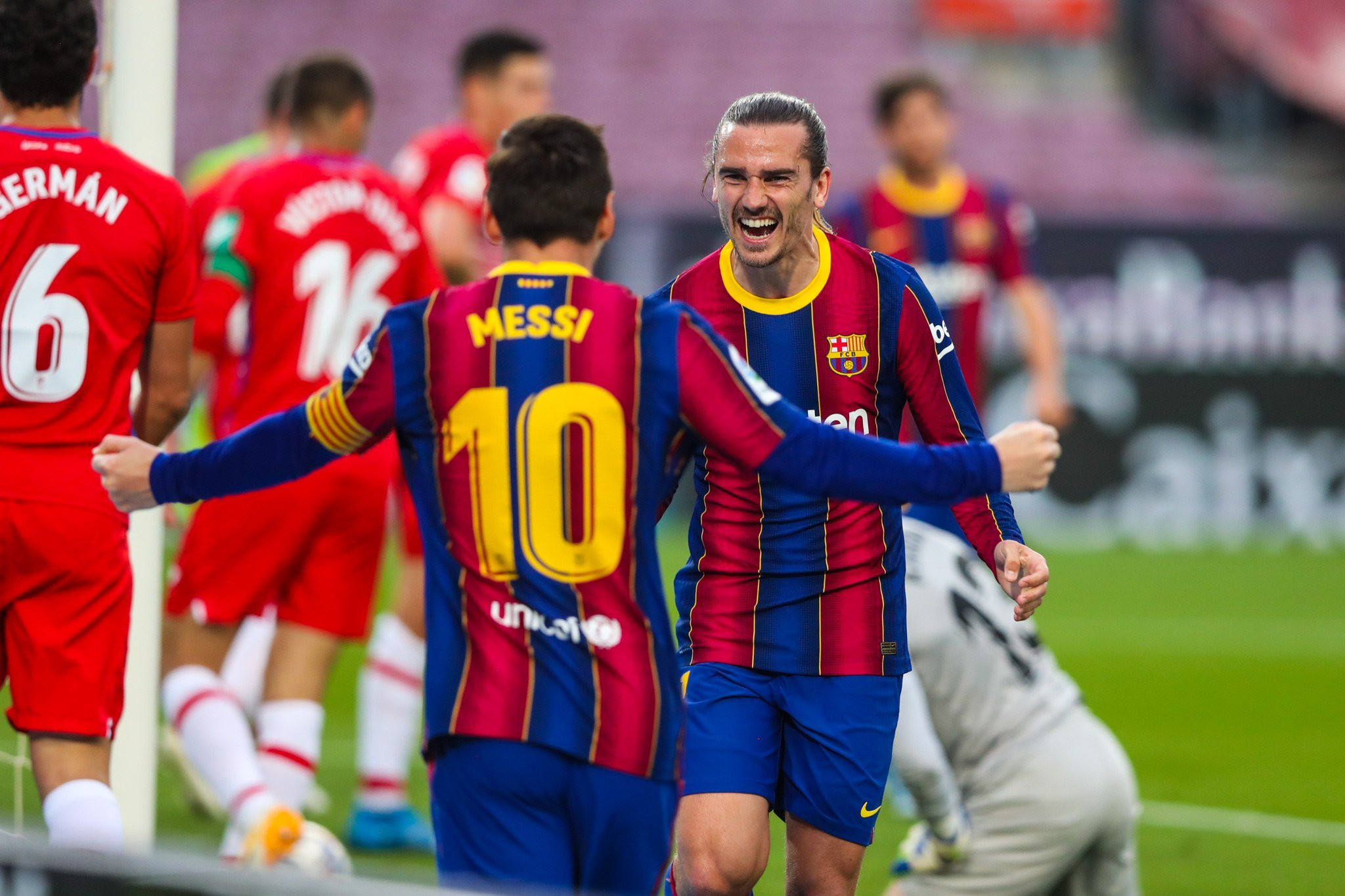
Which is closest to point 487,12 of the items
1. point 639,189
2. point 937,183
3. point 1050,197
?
point 639,189

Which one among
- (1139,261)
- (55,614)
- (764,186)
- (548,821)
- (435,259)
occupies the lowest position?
(548,821)

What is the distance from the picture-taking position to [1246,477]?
550 inches

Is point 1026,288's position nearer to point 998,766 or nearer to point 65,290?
point 998,766

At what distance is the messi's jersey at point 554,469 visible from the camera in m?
2.91

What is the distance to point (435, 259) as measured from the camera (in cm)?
633

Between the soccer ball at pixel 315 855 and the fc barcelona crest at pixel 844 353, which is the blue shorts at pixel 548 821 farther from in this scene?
the soccer ball at pixel 315 855

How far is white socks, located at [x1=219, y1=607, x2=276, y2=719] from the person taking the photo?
6414 millimetres

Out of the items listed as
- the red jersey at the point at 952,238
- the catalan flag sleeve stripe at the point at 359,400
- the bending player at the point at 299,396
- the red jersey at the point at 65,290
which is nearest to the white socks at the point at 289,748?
the bending player at the point at 299,396

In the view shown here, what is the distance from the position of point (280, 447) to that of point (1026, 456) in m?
1.20

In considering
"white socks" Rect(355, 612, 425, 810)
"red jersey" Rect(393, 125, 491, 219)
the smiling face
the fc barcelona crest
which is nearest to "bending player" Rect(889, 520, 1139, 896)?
the fc barcelona crest

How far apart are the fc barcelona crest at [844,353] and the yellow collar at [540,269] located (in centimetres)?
79

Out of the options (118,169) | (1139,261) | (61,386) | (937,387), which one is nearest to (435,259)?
(118,169)

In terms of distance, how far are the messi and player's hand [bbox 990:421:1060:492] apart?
69 centimetres

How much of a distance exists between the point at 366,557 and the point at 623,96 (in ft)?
51.2
